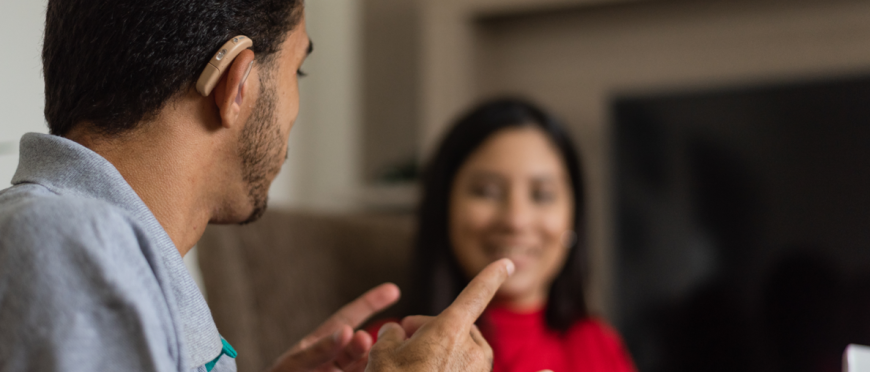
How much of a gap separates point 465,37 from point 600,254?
0.75 meters

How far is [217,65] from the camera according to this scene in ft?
1.48

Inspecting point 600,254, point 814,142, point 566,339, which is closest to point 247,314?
point 566,339

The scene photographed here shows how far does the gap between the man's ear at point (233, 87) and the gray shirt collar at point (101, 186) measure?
0.29 ft

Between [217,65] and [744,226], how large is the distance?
1392 millimetres

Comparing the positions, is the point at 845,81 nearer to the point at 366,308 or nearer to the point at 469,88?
the point at 469,88

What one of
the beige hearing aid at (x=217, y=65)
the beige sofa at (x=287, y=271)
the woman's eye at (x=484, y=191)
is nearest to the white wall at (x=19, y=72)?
the beige hearing aid at (x=217, y=65)

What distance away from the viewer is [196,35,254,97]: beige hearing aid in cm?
45

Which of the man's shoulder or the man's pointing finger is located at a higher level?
the man's shoulder

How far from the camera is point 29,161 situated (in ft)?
1.38

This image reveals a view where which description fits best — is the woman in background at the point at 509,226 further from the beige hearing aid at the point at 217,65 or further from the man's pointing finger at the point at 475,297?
the beige hearing aid at the point at 217,65

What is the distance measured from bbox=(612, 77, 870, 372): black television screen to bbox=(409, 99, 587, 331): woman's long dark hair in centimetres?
42

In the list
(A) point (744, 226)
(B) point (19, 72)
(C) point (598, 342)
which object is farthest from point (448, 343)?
(A) point (744, 226)

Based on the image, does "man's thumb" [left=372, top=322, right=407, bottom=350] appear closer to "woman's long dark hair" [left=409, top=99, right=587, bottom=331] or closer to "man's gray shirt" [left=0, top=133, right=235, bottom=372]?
"man's gray shirt" [left=0, top=133, right=235, bottom=372]

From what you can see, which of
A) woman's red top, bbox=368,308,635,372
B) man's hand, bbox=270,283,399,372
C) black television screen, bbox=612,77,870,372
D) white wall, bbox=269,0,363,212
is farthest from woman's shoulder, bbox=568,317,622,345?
white wall, bbox=269,0,363,212
